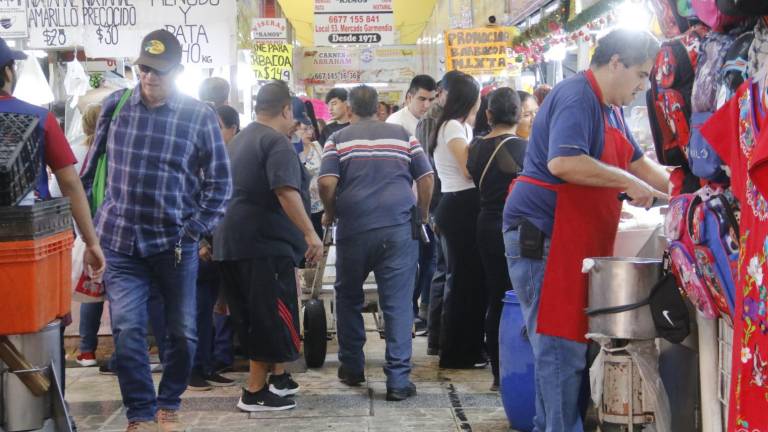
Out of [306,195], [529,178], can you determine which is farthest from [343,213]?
[529,178]

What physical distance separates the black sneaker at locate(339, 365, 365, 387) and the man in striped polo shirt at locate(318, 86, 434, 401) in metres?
0.33

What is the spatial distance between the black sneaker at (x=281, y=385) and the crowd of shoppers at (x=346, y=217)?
0.04ft

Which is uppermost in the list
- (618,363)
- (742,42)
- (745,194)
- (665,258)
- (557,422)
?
(742,42)

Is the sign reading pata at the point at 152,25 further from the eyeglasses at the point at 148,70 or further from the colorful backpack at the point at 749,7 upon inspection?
the colorful backpack at the point at 749,7

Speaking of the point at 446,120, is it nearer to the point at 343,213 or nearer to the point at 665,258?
the point at 343,213

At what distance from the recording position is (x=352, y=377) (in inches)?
253

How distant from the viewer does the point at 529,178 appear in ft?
13.8

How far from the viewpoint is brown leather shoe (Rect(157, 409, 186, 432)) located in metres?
5.08

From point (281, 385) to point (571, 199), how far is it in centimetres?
270

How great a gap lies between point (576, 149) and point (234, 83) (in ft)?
27.1

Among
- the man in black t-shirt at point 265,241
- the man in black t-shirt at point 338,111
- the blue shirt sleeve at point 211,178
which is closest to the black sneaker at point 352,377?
the man in black t-shirt at point 265,241

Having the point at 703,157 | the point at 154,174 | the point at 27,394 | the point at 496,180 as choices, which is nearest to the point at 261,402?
the point at 154,174

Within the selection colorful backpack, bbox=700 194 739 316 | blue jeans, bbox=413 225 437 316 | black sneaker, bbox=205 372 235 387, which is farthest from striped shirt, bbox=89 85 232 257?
blue jeans, bbox=413 225 437 316

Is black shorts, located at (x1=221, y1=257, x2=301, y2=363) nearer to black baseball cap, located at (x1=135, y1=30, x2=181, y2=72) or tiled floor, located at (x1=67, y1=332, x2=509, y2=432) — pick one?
tiled floor, located at (x1=67, y1=332, x2=509, y2=432)
